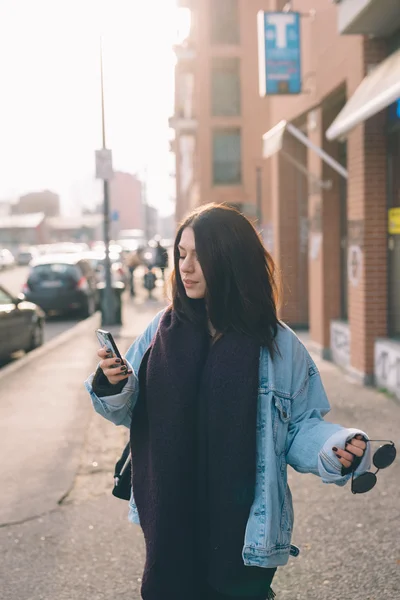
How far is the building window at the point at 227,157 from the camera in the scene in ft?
121

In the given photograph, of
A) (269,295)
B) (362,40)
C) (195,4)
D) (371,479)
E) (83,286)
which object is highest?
(195,4)

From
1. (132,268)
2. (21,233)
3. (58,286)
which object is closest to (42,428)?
(58,286)

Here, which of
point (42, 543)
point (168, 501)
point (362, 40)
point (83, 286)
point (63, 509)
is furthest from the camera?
point (83, 286)

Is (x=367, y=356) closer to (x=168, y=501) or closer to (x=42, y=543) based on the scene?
(x=42, y=543)

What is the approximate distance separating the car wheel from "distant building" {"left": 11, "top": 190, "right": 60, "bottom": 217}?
396 feet

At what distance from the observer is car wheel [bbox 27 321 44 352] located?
1420 cm

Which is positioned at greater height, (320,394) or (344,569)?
(320,394)

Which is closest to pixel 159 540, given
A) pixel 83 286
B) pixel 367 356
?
pixel 367 356

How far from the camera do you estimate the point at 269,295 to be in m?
2.67

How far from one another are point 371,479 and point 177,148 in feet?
192

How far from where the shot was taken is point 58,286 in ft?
66.7

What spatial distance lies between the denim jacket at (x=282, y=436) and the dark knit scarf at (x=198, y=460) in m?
0.04

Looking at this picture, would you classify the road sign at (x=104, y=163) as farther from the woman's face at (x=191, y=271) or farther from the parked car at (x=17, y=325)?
the woman's face at (x=191, y=271)

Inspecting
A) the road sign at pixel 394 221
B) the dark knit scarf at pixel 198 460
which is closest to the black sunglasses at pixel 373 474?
the dark knit scarf at pixel 198 460
